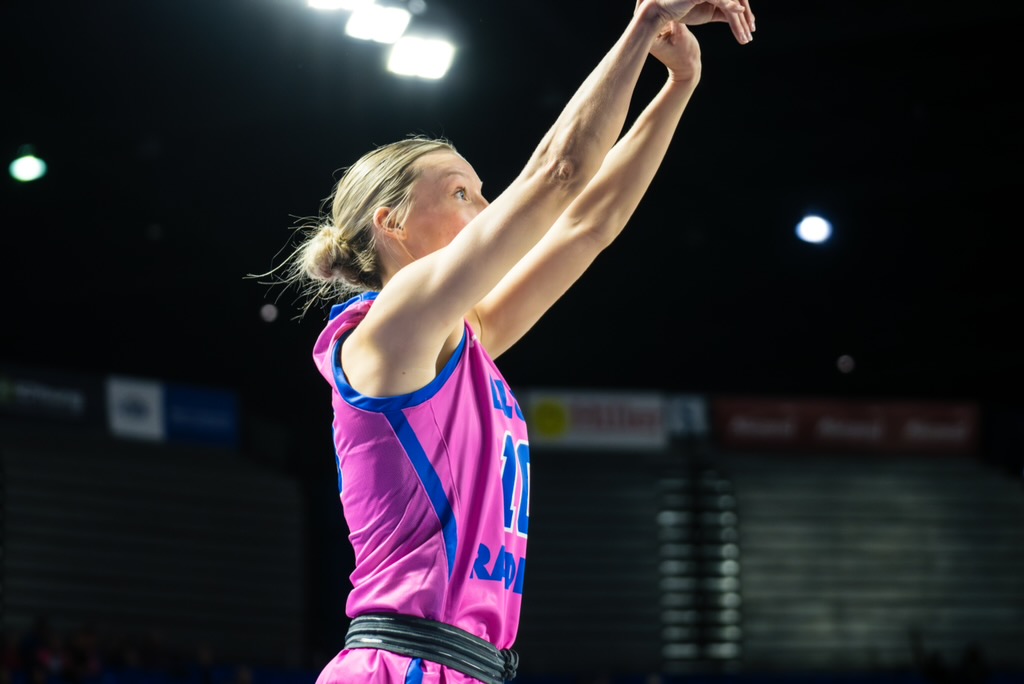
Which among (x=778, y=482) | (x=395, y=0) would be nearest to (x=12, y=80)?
(x=395, y=0)

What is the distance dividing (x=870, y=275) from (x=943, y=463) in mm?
4768

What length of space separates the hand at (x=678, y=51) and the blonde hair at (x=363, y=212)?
58 centimetres

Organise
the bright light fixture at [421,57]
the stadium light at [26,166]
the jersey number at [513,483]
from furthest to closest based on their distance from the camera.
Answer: the stadium light at [26,166] < the bright light fixture at [421,57] < the jersey number at [513,483]

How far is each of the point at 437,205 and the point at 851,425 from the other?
62.5 feet

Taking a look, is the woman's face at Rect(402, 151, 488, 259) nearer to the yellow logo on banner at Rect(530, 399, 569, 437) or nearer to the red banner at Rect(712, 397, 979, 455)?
the yellow logo on banner at Rect(530, 399, 569, 437)

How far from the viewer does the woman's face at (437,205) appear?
2.85 metres

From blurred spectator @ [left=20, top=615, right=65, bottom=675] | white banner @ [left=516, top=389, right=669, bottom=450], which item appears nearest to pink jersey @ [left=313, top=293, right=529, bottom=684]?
blurred spectator @ [left=20, top=615, right=65, bottom=675]

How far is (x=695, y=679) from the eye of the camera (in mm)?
16797

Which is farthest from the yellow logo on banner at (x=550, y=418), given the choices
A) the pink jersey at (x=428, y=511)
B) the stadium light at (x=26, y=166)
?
the pink jersey at (x=428, y=511)

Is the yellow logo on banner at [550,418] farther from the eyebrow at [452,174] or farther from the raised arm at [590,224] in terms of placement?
the eyebrow at [452,174]

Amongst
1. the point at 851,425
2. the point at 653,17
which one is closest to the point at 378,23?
the point at 653,17

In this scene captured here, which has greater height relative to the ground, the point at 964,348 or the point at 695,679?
the point at 964,348

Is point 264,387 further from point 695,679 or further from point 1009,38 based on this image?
point 1009,38

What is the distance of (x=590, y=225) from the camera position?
329 cm
